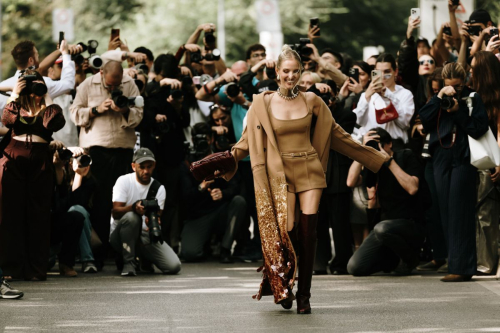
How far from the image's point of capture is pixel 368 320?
9.32m

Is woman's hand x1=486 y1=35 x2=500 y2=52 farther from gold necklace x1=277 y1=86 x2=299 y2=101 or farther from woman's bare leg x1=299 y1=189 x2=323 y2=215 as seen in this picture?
woman's bare leg x1=299 y1=189 x2=323 y2=215

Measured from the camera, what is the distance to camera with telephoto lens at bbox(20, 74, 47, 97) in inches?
462

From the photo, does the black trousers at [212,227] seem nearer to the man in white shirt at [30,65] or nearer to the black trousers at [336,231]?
the black trousers at [336,231]

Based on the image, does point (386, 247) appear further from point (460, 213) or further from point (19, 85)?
point (19, 85)

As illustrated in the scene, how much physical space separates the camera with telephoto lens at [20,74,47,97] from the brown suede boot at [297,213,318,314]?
11.2 feet

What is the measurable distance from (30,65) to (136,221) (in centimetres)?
207

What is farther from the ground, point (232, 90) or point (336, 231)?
point (232, 90)

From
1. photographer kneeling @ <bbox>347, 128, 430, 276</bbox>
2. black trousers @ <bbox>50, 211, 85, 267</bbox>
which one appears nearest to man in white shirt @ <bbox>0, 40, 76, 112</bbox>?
black trousers @ <bbox>50, 211, 85, 267</bbox>

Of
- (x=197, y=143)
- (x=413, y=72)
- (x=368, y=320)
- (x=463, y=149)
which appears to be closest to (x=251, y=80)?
(x=197, y=143)

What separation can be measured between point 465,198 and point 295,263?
2.85 meters

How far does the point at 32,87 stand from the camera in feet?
38.6

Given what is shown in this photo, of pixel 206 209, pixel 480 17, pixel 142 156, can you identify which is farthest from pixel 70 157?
pixel 480 17

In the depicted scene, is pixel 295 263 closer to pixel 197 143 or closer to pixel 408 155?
pixel 408 155

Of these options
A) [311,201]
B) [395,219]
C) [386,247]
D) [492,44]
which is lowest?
[386,247]
